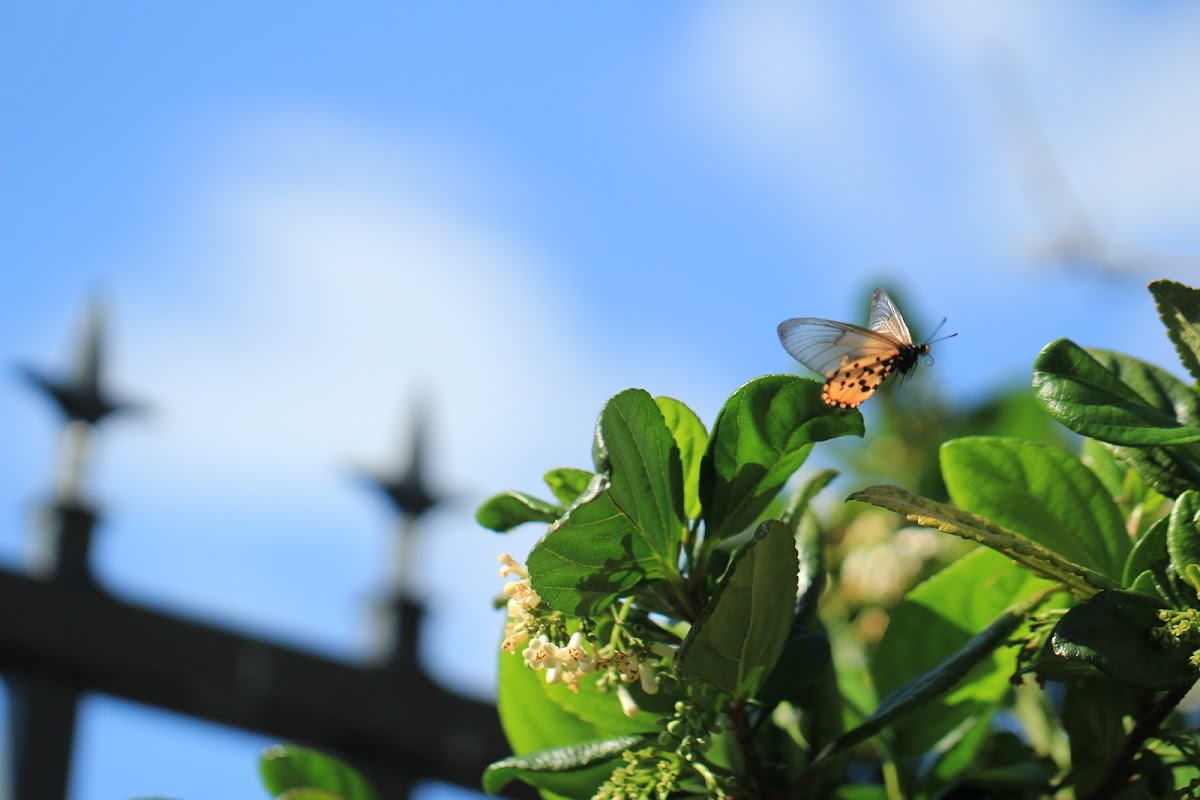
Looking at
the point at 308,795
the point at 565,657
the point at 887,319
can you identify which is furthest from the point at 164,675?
the point at 887,319

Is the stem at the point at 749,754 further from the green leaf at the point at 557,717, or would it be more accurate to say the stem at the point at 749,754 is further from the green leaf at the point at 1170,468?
the green leaf at the point at 1170,468

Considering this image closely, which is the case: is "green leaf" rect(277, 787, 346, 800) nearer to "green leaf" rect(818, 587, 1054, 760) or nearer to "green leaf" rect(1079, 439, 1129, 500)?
"green leaf" rect(818, 587, 1054, 760)

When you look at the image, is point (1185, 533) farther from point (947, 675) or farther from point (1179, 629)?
point (947, 675)

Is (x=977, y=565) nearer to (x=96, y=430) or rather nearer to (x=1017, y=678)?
(x=1017, y=678)

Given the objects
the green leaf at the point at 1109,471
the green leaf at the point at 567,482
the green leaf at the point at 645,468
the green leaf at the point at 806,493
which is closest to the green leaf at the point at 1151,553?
the green leaf at the point at 1109,471

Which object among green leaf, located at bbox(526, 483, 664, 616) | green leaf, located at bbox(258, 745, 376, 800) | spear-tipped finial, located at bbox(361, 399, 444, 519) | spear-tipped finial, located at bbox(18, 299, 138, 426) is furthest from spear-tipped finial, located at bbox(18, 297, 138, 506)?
green leaf, located at bbox(526, 483, 664, 616)

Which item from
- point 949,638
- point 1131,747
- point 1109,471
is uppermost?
point 1109,471

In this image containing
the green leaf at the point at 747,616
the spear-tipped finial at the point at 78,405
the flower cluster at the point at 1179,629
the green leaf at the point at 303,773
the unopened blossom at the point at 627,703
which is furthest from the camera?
the spear-tipped finial at the point at 78,405
